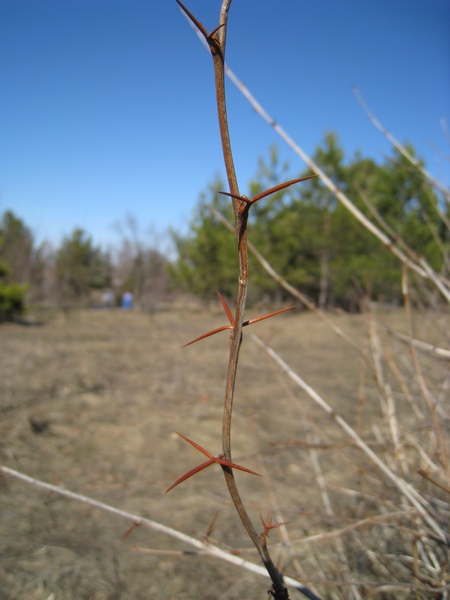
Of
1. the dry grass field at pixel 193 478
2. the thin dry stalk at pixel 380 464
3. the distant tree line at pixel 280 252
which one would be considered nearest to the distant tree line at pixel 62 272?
the distant tree line at pixel 280 252

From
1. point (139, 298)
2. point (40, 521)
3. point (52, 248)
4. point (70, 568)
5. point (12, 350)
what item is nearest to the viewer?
point (70, 568)

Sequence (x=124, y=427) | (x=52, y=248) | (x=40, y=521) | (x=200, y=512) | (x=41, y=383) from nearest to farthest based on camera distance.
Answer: (x=40, y=521) → (x=200, y=512) → (x=124, y=427) → (x=41, y=383) → (x=52, y=248)

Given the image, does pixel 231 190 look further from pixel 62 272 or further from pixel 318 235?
pixel 62 272

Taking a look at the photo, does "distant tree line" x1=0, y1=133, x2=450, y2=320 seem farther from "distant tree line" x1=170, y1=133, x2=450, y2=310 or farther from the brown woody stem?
the brown woody stem

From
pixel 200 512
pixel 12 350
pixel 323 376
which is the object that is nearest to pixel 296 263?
pixel 323 376

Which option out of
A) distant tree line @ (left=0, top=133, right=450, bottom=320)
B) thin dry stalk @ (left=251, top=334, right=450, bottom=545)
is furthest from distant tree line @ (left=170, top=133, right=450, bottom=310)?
thin dry stalk @ (left=251, top=334, right=450, bottom=545)

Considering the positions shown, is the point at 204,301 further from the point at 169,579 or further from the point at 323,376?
the point at 169,579

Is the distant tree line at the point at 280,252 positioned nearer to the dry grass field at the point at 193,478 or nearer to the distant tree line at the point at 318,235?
the distant tree line at the point at 318,235
